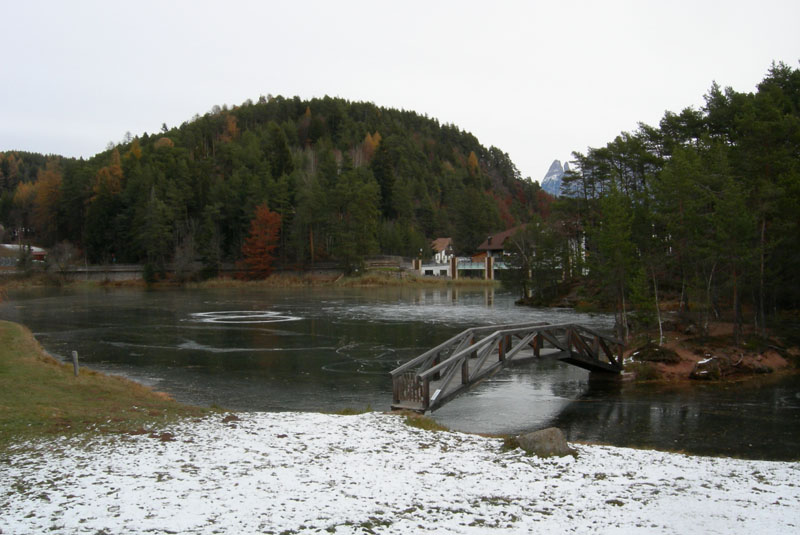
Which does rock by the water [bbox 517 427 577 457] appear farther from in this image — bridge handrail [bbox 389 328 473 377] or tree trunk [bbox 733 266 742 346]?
tree trunk [bbox 733 266 742 346]

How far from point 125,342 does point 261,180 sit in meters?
80.5

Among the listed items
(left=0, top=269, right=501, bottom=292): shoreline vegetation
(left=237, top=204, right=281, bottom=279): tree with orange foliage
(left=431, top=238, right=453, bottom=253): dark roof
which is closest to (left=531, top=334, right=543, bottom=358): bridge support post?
(left=0, top=269, right=501, bottom=292): shoreline vegetation

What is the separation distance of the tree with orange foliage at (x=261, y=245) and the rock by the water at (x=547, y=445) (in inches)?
3599

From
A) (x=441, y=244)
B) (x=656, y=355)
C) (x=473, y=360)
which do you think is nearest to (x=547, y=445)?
(x=473, y=360)

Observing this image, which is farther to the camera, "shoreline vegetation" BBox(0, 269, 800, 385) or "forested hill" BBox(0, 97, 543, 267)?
"forested hill" BBox(0, 97, 543, 267)

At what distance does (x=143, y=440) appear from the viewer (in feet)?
34.0

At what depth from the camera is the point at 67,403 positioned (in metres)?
14.0

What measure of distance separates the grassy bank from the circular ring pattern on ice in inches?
845

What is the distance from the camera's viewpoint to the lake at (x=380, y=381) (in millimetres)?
16531

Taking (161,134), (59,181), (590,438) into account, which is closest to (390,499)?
(590,438)

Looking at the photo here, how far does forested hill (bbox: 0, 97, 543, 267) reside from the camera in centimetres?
9988

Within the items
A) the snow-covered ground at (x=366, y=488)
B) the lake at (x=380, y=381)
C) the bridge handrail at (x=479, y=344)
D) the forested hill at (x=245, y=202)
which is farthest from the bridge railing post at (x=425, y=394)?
the forested hill at (x=245, y=202)

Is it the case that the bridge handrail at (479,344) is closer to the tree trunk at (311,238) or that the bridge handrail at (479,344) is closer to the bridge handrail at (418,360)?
the bridge handrail at (418,360)

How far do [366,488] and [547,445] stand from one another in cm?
355
